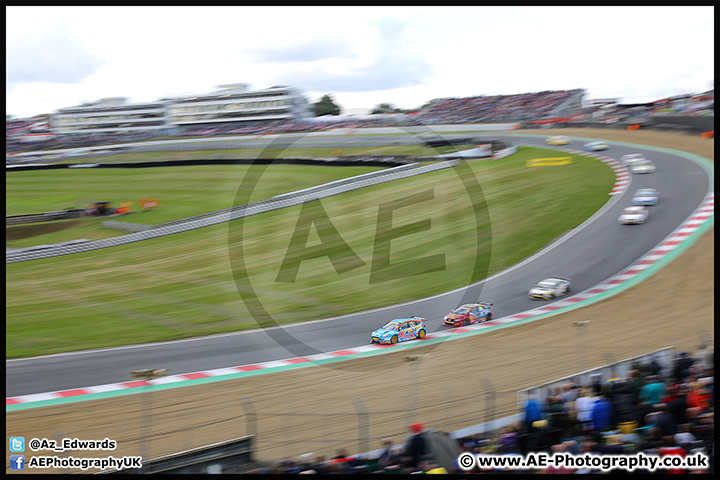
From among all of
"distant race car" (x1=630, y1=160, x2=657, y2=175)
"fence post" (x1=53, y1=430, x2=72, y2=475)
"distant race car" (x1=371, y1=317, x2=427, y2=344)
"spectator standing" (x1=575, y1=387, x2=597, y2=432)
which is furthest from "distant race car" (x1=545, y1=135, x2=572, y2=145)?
"fence post" (x1=53, y1=430, x2=72, y2=475)

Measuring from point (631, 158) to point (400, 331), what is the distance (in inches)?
858

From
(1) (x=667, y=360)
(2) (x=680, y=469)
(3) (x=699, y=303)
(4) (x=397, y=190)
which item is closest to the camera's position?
(2) (x=680, y=469)

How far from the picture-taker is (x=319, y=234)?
2284cm

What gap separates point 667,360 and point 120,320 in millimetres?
12983

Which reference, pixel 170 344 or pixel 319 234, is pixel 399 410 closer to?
pixel 170 344

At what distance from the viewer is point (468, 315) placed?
1424cm

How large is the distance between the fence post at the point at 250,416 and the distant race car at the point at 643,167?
22877mm

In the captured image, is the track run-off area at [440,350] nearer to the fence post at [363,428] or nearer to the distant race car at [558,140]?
the fence post at [363,428]

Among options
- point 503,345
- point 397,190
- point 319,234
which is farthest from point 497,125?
point 503,345

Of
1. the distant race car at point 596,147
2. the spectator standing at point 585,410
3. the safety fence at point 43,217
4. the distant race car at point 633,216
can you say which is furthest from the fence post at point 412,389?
the distant race car at point 596,147

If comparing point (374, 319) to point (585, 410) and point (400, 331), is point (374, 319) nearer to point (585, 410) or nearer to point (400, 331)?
point (400, 331)

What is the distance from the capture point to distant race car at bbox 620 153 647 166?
28.6 m

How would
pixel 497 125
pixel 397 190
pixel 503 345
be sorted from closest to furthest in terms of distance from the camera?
pixel 503 345
pixel 397 190
pixel 497 125

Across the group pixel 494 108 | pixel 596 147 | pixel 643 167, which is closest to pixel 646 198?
pixel 643 167
